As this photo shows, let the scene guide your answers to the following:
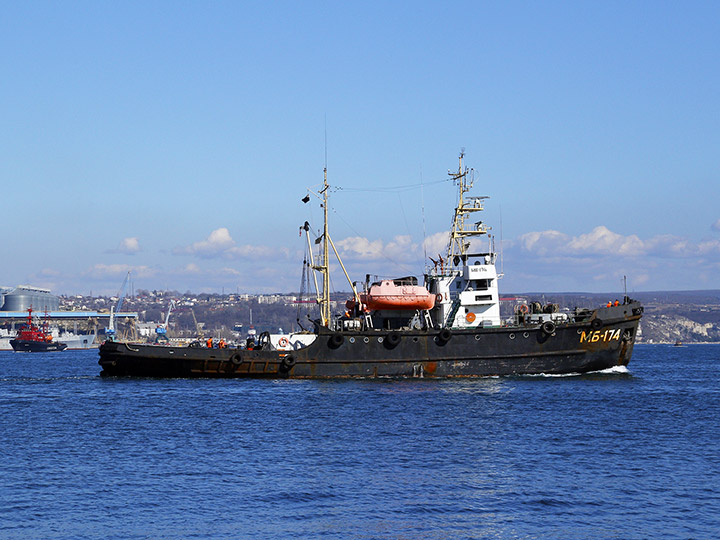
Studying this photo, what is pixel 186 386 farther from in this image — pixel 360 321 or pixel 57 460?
pixel 57 460

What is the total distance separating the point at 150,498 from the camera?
2633 centimetres

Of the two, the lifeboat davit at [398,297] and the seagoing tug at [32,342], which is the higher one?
the lifeboat davit at [398,297]

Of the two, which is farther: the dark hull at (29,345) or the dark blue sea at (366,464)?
the dark hull at (29,345)

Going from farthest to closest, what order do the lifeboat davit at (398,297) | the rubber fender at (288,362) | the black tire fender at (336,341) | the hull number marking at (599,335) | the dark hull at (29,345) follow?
the dark hull at (29,345) → the lifeboat davit at (398,297) → the rubber fender at (288,362) → the hull number marking at (599,335) → the black tire fender at (336,341)

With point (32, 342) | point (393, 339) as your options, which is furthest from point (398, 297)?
point (32, 342)

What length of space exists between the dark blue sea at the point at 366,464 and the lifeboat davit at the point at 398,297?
6543mm

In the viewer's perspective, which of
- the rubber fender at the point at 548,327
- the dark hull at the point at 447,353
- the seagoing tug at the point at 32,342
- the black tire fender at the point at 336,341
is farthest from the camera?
the seagoing tug at the point at 32,342

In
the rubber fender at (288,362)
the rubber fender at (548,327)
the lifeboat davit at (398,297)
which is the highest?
the lifeboat davit at (398,297)

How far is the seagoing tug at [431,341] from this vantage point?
56875 millimetres

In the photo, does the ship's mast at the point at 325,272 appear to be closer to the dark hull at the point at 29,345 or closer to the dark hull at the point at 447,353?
the dark hull at the point at 447,353

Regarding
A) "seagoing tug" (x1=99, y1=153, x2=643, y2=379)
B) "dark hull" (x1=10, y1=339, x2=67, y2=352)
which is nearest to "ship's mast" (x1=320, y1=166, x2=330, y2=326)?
"seagoing tug" (x1=99, y1=153, x2=643, y2=379)

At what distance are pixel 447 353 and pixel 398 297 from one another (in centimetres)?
486

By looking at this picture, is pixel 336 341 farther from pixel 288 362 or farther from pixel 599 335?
pixel 599 335

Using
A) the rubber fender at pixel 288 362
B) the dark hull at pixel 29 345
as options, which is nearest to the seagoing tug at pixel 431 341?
the rubber fender at pixel 288 362
